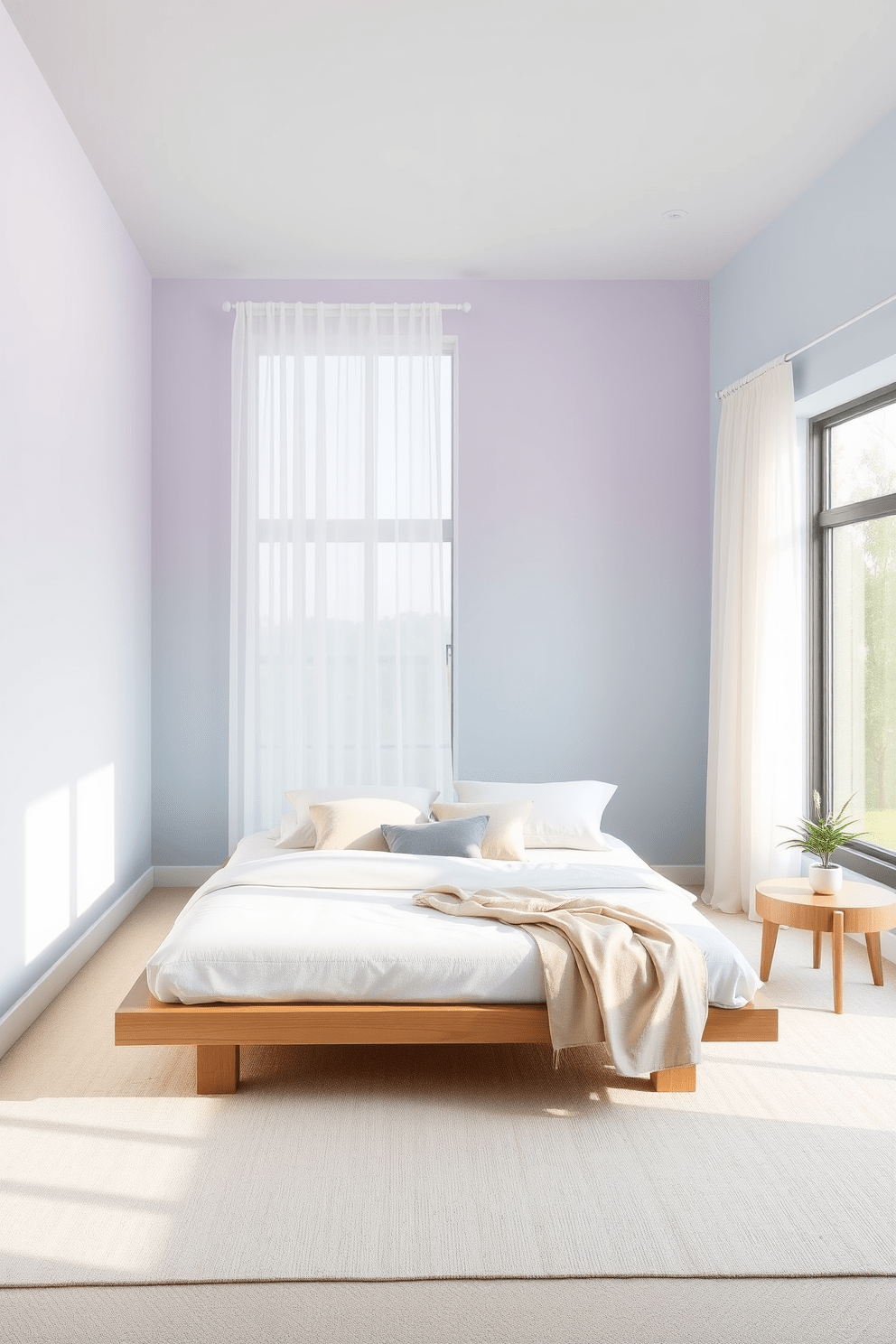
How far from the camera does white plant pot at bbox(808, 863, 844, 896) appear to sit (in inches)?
137

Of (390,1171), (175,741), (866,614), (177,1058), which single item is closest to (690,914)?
(390,1171)

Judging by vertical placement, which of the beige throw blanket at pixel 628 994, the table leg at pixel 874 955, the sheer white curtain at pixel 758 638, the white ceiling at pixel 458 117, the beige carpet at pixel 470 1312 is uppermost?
the white ceiling at pixel 458 117

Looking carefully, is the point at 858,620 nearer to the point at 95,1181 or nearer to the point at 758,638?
the point at 758,638

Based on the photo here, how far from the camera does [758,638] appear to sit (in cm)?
452

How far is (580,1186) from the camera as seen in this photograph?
2.24 meters

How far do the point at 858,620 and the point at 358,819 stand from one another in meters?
2.39

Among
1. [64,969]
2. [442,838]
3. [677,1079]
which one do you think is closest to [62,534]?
[64,969]

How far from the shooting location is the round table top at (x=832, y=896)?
133 inches

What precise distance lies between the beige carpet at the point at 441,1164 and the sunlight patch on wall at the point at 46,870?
1.24 ft

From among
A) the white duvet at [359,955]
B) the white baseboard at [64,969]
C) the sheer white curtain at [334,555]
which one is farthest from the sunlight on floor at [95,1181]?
the sheer white curtain at [334,555]

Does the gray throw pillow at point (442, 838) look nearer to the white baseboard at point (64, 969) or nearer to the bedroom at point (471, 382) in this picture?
the bedroom at point (471, 382)

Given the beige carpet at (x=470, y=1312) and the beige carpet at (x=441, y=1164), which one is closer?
the beige carpet at (x=470, y=1312)

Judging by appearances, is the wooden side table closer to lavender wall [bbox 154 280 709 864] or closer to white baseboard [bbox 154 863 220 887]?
lavender wall [bbox 154 280 709 864]

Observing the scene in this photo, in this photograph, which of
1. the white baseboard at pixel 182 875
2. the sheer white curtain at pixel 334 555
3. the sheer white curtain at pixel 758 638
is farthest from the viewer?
the white baseboard at pixel 182 875
